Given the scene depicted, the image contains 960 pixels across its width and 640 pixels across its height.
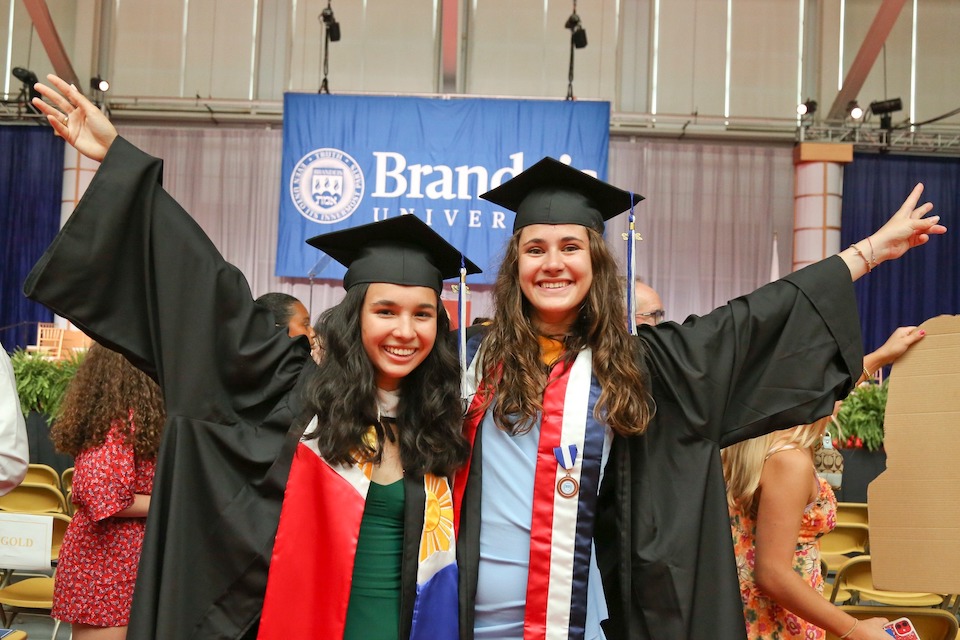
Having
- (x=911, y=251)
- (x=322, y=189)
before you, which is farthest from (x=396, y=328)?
(x=911, y=251)

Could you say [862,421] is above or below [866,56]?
below

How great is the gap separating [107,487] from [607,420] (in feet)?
5.41

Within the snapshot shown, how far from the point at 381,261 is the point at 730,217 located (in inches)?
507

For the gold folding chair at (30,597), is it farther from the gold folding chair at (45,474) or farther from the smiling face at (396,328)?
the smiling face at (396,328)

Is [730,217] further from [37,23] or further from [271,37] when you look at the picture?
[37,23]

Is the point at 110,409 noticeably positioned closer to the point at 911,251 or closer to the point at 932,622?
the point at 932,622

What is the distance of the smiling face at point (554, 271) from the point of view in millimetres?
2211

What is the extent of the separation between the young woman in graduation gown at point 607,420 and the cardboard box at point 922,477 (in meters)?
0.33

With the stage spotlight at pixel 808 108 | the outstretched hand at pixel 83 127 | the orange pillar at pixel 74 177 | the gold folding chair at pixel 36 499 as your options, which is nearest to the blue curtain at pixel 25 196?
the orange pillar at pixel 74 177

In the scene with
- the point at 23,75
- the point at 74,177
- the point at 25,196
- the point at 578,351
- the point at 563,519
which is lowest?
the point at 563,519

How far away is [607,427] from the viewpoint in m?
2.20

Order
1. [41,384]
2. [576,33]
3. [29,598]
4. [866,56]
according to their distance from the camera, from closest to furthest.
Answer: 1. [29,598]
2. [41,384]
3. [866,56]
4. [576,33]

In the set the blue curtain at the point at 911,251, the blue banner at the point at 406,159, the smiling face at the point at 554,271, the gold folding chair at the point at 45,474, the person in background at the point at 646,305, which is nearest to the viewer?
the smiling face at the point at 554,271

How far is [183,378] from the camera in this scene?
215 cm
